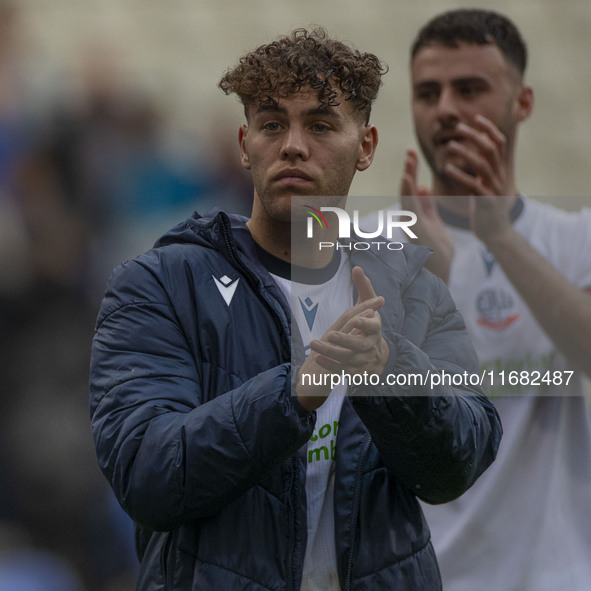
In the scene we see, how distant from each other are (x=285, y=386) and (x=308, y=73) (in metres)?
0.56

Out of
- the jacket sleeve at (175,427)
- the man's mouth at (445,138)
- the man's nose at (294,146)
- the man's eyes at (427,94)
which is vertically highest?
the man's eyes at (427,94)

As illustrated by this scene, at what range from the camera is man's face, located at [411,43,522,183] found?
2.50m

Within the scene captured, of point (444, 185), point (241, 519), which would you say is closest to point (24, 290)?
point (444, 185)

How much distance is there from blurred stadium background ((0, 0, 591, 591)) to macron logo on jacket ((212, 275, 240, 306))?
1628 mm

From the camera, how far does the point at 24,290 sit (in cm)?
306

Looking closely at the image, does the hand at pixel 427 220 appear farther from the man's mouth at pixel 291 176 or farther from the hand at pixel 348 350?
the hand at pixel 348 350

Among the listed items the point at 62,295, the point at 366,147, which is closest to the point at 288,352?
the point at 366,147

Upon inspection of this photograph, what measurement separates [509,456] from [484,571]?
289 mm

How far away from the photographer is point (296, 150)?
5.04ft

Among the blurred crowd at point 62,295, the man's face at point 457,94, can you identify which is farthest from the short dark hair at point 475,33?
the blurred crowd at point 62,295

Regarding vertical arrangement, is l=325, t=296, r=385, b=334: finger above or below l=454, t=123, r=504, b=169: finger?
below

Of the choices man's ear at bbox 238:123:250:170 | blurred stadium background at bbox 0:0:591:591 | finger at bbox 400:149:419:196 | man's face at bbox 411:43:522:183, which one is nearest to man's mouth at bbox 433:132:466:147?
man's face at bbox 411:43:522:183

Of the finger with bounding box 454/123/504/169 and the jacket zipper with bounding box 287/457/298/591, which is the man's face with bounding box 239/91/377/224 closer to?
the jacket zipper with bounding box 287/457/298/591

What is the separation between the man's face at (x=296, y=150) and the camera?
155 cm
